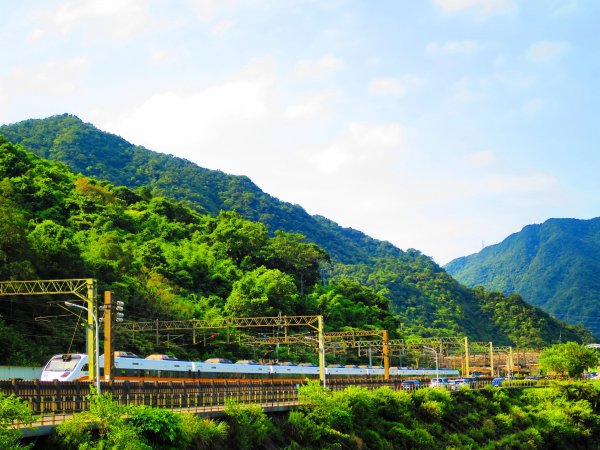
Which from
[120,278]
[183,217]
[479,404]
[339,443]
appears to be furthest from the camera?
[183,217]

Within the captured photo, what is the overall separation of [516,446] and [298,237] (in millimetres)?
88896

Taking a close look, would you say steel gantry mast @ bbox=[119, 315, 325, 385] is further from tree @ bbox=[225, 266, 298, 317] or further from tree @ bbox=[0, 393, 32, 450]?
tree @ bbox=[0, 393, 32, 450]

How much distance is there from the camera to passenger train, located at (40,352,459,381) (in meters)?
43.1

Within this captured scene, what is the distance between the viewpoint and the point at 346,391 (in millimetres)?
40750

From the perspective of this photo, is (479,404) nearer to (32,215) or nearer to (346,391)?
(346,391)

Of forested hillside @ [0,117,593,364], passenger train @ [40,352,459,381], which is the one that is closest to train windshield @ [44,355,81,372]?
passenger train @ [40,352,459,381]

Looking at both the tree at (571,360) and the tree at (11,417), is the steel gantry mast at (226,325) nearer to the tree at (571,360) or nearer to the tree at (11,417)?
the tree at (11,417)

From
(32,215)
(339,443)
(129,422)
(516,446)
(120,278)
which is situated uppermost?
(32,215)

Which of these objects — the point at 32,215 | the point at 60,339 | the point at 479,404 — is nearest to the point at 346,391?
the point at 479,404

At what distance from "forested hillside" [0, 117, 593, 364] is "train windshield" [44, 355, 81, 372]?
515 inches

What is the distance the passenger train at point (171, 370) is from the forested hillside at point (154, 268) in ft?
32.3

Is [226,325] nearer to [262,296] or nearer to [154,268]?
[262,296]

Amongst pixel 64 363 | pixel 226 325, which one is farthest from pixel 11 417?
pixel 226 325

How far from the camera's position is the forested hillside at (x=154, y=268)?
208 feet
